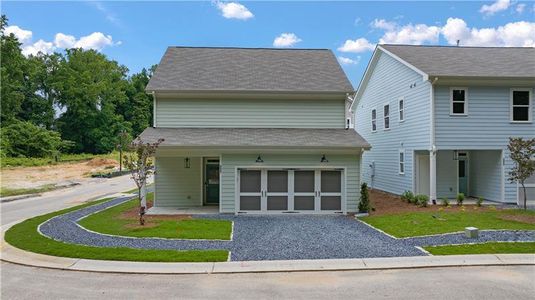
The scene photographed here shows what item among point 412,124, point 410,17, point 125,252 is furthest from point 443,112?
point 125,252

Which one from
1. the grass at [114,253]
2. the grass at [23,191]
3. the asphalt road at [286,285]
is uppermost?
the grass at [114,253]

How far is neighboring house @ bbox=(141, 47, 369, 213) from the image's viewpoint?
47.9 feet

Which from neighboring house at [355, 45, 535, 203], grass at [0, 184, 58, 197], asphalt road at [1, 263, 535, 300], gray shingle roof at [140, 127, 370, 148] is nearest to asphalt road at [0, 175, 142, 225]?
grass at [0, 184, 58, 197]

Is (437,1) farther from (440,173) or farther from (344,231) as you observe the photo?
(344,231)

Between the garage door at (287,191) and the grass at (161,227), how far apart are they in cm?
216

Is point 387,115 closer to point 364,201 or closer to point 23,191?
point 364,201

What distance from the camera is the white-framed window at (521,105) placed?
1619 cm

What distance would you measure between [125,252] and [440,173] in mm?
15092

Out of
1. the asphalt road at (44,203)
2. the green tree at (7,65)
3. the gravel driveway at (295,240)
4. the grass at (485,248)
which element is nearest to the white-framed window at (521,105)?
the gravel driveway at (295,240)

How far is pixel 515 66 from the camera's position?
55.5 feet

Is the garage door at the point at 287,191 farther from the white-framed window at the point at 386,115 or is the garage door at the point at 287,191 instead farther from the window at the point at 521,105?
the window at the point at 521,105

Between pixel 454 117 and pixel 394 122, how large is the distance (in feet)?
12.8

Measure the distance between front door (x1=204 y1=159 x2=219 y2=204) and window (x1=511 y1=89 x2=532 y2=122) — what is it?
13330 mm

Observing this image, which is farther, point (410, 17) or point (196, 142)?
point (410, 17)
